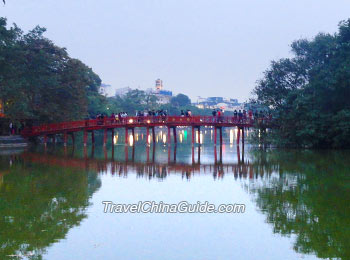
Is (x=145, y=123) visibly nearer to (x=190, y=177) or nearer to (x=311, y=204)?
(x=190, y=177)

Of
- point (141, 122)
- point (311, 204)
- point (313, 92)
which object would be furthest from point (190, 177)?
point (141, 122)

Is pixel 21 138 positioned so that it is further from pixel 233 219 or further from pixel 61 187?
pixel 233 219

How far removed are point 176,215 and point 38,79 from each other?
35.1 meters

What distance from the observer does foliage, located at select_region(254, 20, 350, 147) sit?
36344mm

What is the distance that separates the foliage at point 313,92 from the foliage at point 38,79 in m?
17.4

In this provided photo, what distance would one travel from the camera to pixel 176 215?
47.0 ft

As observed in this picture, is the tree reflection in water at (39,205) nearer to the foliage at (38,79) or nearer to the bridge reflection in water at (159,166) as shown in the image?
the bridge reflection in water at (159,166)

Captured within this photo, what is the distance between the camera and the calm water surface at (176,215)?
35.1 ft

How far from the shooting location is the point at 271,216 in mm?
13844

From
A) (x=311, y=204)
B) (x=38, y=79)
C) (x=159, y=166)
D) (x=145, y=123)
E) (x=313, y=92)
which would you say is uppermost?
(x=38, y=79)

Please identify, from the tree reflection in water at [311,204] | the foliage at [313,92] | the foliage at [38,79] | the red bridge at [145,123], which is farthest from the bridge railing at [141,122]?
the tree reflection in water at [311,204]

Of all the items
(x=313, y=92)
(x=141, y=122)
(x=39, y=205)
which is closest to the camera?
(x=39, y=205)

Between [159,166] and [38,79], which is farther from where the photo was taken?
[38,79]

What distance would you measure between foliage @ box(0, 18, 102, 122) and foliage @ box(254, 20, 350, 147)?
57.0ft
